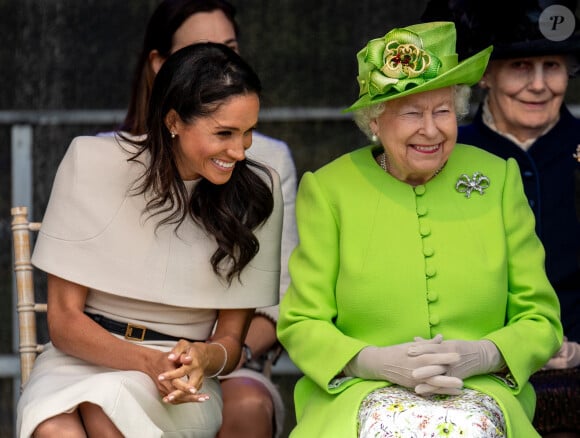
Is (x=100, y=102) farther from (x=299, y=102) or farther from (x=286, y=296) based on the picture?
(x=286, y=296)

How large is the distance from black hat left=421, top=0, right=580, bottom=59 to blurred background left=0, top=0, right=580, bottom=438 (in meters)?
1.29

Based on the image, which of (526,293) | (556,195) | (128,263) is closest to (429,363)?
(526,293)

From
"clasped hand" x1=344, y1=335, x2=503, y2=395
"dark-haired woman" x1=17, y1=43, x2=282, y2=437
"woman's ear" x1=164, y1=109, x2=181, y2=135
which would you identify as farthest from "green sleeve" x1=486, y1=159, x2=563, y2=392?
"woman's ear" x1=164, y1=109, x2=181, y2=135

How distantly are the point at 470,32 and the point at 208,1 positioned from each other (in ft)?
3.34

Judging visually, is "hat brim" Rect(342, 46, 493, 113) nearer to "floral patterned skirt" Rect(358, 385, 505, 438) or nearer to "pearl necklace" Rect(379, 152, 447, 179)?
"pearl necklace" Rect(379, 152, 447, 179)

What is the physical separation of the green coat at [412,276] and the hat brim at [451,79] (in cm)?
28

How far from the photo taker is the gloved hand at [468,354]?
4527mm

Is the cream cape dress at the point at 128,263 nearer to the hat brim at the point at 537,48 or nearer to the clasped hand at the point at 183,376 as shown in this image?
the clasped hand at the point at 183,376

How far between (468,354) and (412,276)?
13.2 inches

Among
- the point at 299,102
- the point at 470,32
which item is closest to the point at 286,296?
the point at 470,32

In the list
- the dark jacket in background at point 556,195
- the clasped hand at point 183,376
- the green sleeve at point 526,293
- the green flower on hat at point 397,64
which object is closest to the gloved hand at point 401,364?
the green sleeve at point 526,293

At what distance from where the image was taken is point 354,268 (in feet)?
15.7

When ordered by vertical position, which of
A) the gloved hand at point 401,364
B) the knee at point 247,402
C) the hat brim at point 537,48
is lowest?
the knee at point 247,402

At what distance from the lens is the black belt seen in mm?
4926
